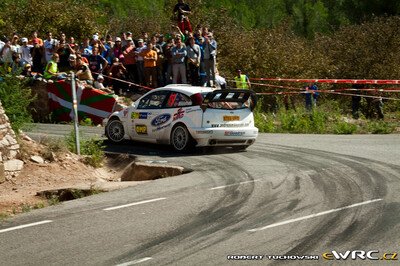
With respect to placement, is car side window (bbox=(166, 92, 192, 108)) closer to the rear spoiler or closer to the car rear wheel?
the rear spoiler

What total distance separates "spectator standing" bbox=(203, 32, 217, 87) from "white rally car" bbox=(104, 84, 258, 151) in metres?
6.82

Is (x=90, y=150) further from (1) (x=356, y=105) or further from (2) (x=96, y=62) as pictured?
(1) (x=356, y=105)

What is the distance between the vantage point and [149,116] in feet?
69.8

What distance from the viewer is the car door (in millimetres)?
20984

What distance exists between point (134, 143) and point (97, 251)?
1203cm

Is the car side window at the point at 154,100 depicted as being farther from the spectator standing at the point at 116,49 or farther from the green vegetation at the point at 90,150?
the spectator standing at the point at 116,49

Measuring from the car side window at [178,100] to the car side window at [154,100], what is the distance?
241 millimetres

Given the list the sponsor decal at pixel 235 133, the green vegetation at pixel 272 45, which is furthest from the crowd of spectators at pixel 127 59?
the sponsor decal at pixel 235 133

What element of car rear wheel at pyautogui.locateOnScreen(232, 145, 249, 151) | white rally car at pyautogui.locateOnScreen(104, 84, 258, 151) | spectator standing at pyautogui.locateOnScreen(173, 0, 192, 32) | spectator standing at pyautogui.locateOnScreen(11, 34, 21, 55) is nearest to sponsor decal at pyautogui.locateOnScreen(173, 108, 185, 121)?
white rally car at pyautogui.locateOnScreen(104, 84, 258, 151)

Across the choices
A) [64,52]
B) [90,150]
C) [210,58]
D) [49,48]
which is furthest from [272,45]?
[90,150]

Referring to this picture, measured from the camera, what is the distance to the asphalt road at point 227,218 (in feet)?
33.6

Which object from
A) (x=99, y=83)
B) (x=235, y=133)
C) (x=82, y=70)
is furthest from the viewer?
(x=99, y=83)

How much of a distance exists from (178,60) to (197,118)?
7.64 m

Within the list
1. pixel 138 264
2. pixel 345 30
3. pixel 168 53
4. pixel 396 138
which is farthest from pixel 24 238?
pixel 345 30
